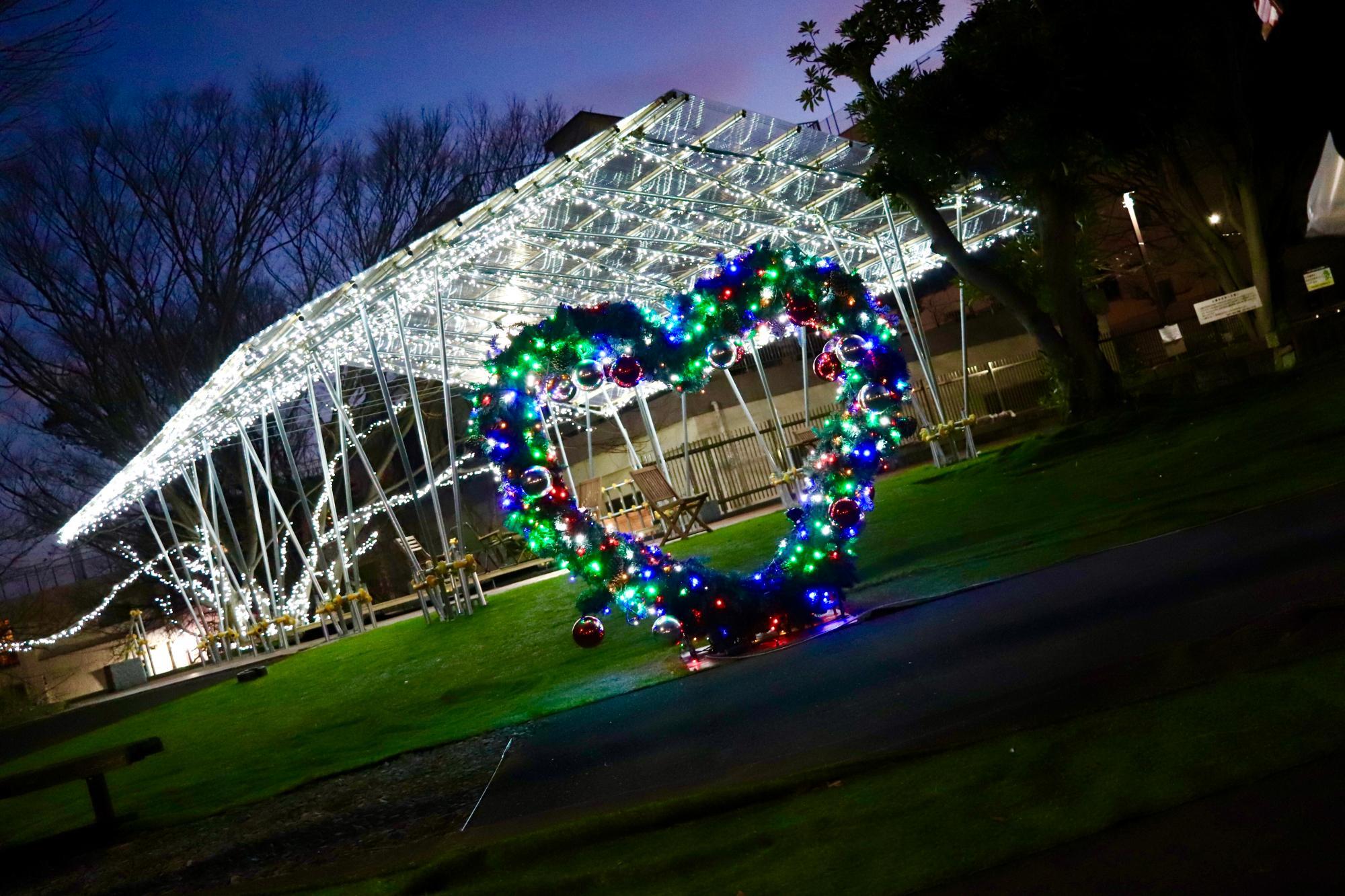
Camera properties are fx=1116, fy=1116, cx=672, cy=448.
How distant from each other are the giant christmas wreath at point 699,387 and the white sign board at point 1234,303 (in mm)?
11901

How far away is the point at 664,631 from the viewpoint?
23.8ft

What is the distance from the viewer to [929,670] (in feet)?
16.9

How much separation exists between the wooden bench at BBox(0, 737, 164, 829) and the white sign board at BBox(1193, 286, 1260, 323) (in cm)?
1672

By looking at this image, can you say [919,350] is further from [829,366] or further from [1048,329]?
[829,366]

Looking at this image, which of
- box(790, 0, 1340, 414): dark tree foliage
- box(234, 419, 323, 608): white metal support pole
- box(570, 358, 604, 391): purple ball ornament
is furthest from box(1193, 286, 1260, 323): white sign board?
box(234, 419, 323, 608): white metal support pole

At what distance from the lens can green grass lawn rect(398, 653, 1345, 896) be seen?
3061 mm

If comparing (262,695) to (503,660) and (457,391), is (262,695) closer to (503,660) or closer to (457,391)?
(503,660)

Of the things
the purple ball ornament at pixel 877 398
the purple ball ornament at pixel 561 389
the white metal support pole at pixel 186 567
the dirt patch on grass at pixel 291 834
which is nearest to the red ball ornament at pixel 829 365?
the purple ball ornament at pixel 877 398

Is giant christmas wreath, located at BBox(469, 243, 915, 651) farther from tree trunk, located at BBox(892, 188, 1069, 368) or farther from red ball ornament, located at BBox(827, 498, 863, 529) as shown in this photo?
tree trunk, located at BBox(892, 188, 1069, 368)

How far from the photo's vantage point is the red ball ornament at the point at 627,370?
25.3 feet

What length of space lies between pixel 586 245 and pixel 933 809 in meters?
13.0

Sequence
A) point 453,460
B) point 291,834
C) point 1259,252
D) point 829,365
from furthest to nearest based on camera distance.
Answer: point 1259,252, point 453,460, point 829,365, point 291,834

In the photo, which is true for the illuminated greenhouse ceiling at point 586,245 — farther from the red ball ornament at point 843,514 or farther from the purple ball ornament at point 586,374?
the red ball ornament at point 843,514

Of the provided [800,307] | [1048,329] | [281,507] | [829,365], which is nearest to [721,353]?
[800,307]
